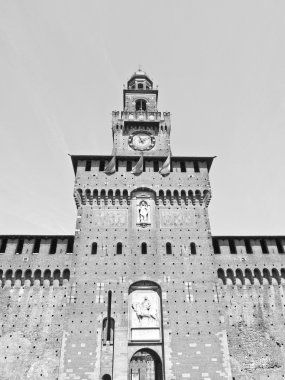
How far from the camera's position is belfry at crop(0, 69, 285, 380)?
19594 mm

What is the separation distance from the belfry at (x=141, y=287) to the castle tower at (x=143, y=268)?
6cm

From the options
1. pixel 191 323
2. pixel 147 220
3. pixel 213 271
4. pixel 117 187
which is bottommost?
pixel 191 323

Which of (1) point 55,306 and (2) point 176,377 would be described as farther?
(1) point 55,306

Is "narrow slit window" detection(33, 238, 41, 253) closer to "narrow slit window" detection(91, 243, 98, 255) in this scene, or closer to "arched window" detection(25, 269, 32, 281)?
"arched window" detection(25, 269, 32, 281)

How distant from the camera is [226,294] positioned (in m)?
22.4

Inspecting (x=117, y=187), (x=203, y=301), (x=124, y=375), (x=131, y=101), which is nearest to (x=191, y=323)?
(x=203, y=301)

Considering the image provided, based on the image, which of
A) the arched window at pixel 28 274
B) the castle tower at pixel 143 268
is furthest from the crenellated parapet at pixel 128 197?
the arched window at pixel 28 274

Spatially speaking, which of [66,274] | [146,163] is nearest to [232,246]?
[146,163]

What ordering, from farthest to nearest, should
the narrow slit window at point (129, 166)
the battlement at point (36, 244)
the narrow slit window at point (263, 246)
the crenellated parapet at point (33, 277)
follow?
the narrow slit window at point (129, 166), the narrow slit window at point (263, 246), the battlement at point (36, 244), the crenellated parapet at point (33, 277)

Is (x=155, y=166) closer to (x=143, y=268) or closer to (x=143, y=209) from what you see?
(x=143, y=209)

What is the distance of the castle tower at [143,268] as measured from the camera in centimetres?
1941

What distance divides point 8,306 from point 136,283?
8.09m

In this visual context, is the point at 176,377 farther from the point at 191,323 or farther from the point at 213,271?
the point at 213,271

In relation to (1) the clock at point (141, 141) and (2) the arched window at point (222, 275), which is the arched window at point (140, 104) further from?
(2) the arched window at point (222, 275)
